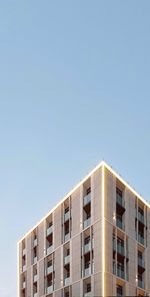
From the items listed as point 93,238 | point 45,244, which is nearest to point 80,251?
point 93,238

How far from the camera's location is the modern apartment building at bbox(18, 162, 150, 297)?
61438 mm

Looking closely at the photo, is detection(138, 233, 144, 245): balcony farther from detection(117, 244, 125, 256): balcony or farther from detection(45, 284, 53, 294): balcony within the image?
detection(45, 284, 53, 294): balcony

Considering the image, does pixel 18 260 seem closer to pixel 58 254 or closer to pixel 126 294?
pixel 58 254

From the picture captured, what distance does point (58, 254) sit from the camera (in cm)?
7175

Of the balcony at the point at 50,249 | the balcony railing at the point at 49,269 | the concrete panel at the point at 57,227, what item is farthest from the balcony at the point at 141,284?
the balcony at the point at 50,249

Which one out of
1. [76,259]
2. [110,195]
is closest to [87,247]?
[76,259]

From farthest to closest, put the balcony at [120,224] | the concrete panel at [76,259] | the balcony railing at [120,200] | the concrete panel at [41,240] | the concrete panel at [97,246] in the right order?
the concrete panel at [41,240] → the balcony railing at [120,200] → the balcony at [120,224] → the concrete panel at [76,259] → the concrete panel at [97,246]

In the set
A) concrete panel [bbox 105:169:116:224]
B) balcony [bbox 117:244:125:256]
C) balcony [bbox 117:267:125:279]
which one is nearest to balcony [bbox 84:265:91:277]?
balcony [bbox 117:267:125:279]

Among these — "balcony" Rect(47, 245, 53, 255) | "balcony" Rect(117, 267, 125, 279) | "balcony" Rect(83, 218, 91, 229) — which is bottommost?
"balcony" Rect(117, 267, 125, 279)

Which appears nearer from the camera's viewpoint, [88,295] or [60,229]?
[88,295]

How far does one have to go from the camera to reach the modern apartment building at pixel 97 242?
202 ft

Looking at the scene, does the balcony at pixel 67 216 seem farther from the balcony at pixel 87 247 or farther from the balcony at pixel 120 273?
the balcony at pixel 120 273

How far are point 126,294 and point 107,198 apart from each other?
496 inches

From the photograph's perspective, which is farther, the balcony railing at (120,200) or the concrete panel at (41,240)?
the concrete panel at (41,240)
